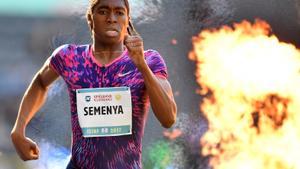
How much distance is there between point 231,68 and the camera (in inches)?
222

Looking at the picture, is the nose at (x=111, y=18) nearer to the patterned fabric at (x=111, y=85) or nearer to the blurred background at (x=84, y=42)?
the patterned fabric at (x=111, y=85)

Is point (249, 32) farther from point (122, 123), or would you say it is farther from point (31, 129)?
point (122, 123)

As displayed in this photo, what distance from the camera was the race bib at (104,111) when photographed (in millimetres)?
2914

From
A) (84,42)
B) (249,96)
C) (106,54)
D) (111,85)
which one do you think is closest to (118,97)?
(111,85)

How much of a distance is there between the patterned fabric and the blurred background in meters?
2.31

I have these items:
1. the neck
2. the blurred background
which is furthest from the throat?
the blurred background

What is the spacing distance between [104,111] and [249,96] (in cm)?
274

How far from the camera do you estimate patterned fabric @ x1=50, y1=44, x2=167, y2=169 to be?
287 cm

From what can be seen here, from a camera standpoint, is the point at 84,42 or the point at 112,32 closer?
the point at 112,32

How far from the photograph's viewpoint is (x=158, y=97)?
274 centimetres

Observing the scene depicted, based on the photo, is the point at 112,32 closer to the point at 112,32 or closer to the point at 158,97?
the point at 112,32

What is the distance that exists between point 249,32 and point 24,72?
1725 mm

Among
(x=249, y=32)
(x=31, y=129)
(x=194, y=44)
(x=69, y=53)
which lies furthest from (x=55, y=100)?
(x=69, y=53)

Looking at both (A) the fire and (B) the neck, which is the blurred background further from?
Result: (B) the neck
